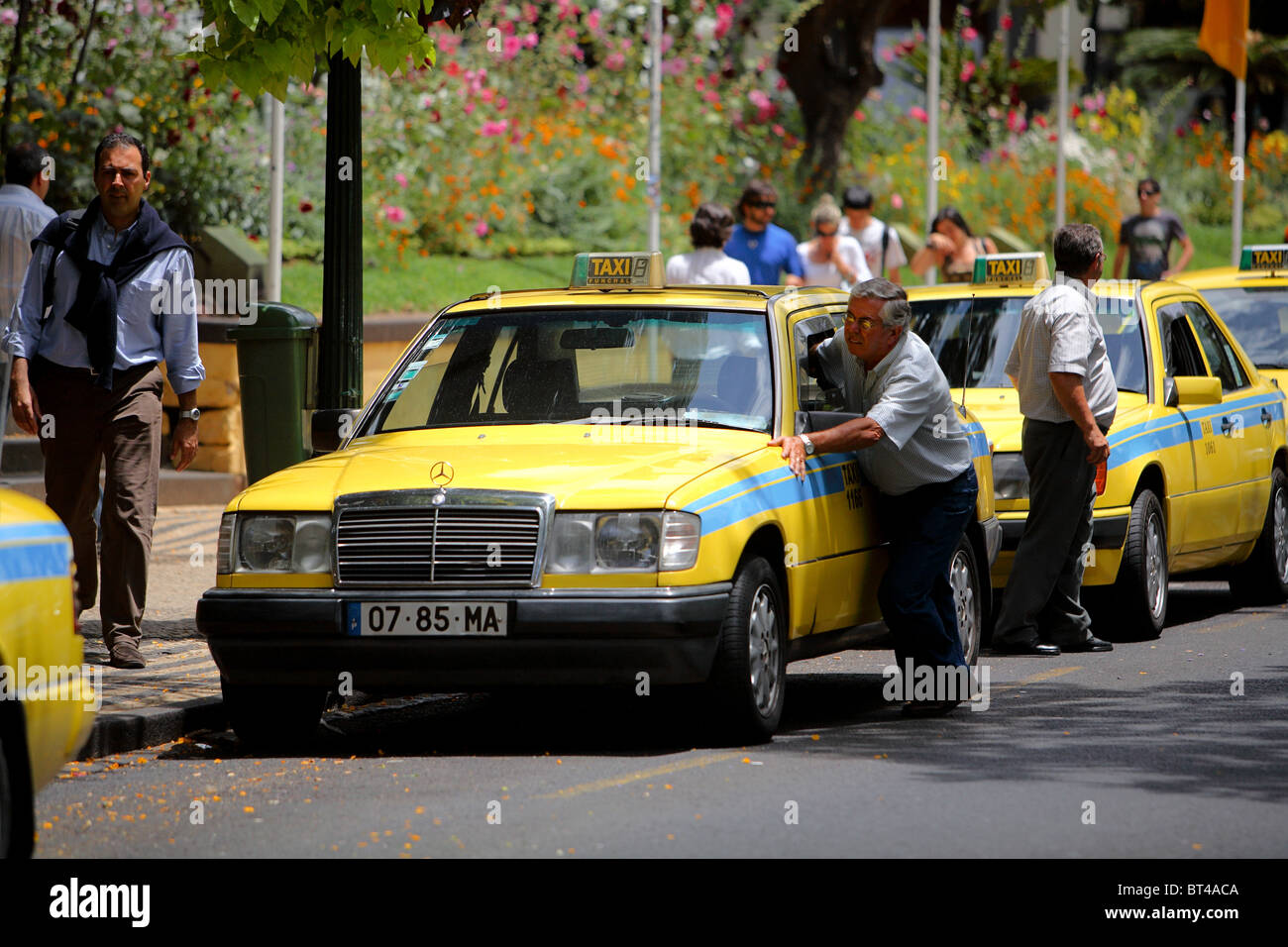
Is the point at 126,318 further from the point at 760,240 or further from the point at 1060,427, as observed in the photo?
the point at 760,240

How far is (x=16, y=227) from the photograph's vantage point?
1129 cm

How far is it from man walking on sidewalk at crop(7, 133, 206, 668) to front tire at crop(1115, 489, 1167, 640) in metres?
4.55

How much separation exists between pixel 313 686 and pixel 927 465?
2.55 metres

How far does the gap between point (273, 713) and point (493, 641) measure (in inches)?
40.9

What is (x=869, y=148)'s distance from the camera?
93.0 ft

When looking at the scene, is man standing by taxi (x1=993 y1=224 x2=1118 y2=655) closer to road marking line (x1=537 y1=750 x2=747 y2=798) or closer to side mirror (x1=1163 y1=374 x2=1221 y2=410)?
side mirror (x1=1163 y1=374 x2=1221 y2=410)

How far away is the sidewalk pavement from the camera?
7.97m

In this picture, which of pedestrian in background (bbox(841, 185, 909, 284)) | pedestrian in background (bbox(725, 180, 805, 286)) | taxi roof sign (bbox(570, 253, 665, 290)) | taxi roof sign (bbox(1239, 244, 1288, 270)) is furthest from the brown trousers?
taxi roof sign (bbox(1239, 244, 1288, 270))

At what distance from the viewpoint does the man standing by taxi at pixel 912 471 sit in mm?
8320

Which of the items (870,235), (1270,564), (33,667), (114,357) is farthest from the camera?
(870,235)

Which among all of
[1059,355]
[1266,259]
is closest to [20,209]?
[1059,355]

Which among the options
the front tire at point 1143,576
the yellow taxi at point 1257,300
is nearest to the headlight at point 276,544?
the front tire at point 1143,576
